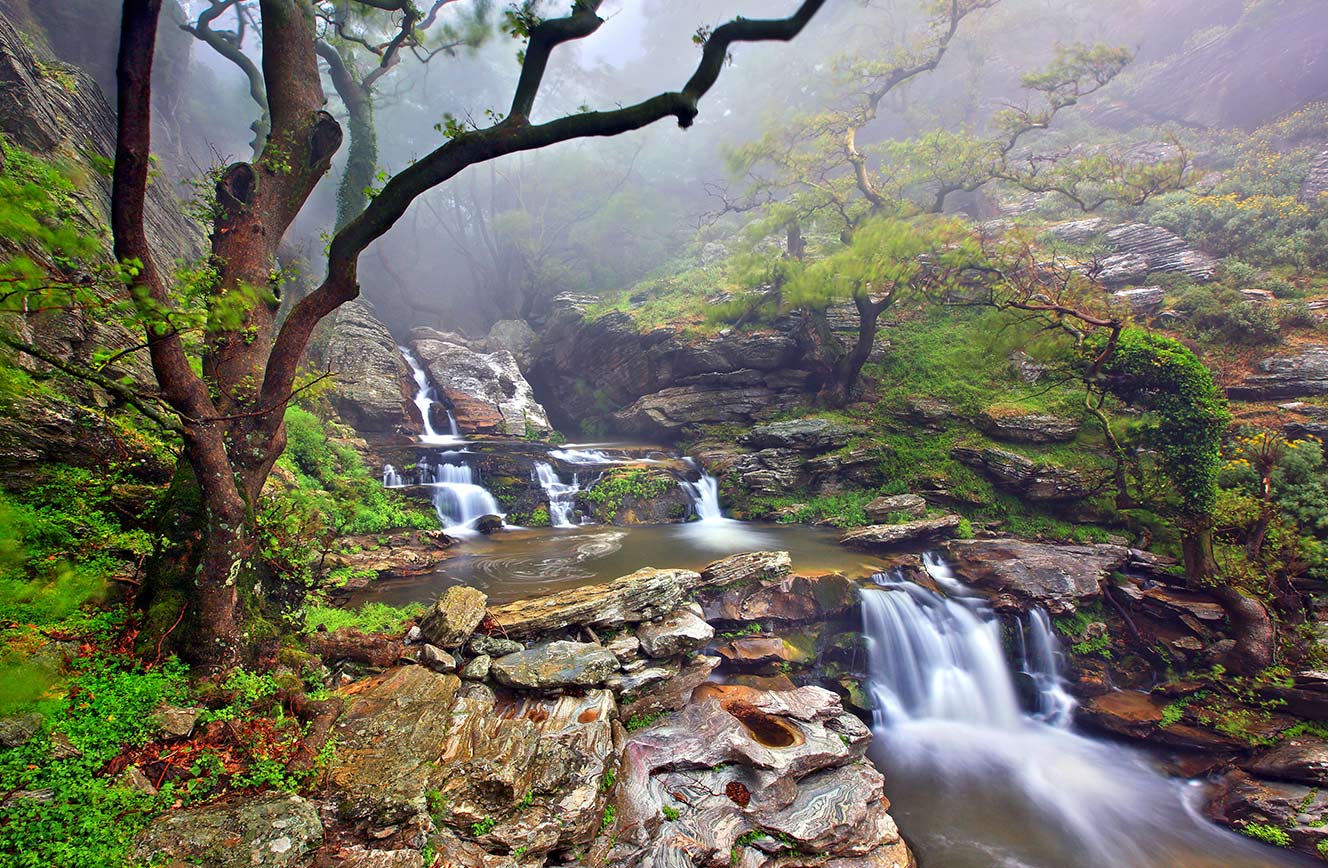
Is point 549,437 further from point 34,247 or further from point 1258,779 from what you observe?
point 1258,779

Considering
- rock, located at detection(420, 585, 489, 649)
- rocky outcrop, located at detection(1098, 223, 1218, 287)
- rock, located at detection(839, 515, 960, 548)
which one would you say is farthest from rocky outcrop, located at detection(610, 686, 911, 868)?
rocky outcrop, located at detection(1098, 223, 1218, 287)

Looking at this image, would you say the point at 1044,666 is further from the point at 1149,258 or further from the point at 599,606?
the point at 1149,258

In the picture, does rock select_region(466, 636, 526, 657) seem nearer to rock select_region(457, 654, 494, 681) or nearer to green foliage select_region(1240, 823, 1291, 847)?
rock select_region(457, 654, 494, 681)

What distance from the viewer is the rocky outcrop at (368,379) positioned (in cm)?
1605

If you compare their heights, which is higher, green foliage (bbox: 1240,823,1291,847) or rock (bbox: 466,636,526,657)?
rock (bbox: 466,636,526,657)

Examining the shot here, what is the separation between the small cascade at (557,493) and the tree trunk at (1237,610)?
12945 millimetres

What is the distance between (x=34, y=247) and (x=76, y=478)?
11.7 ft

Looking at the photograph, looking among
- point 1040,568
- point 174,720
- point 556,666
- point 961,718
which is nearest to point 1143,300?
point 1040,568

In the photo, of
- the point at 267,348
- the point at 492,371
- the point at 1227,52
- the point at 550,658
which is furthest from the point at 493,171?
the point at 1227,52

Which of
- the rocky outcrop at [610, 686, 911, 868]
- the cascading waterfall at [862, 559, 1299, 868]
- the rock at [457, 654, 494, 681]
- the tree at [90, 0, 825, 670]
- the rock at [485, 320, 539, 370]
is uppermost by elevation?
the rock at [485, 320, 539, 370]

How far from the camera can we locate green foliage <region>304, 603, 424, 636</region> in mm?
5555

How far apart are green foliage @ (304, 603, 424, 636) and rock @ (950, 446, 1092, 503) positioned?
13.4 metres

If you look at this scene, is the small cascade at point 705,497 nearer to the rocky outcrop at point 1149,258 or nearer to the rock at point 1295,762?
the rock at point 1295,762

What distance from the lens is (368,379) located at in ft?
56.0
